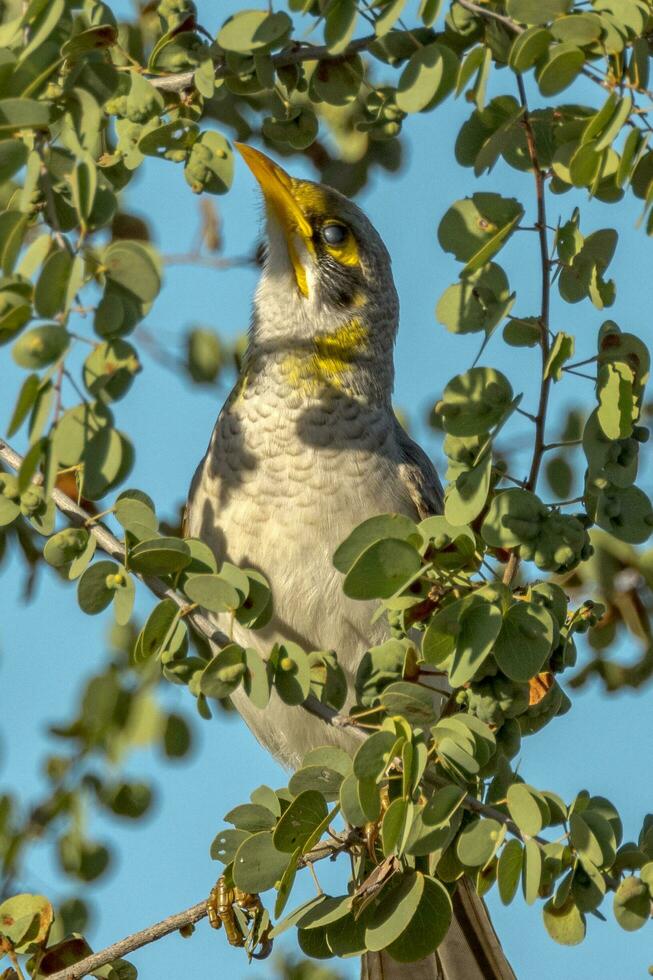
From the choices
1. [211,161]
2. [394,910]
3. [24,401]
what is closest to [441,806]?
[394,910]

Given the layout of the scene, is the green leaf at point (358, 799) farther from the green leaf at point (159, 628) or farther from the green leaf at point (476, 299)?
the green leaf at point (476, 299)

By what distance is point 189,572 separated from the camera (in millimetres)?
2533

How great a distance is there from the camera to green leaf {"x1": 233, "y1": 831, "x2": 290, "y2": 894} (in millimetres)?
2539

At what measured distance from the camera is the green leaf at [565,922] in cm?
235

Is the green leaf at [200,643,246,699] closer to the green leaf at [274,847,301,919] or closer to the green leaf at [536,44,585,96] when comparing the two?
the green leaf at [274,847,301,919]

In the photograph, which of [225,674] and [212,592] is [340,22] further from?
[225,674]

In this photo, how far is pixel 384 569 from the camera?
2.31m

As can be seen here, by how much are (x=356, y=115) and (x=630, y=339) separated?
6.57 feet

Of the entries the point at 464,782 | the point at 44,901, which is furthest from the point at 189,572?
the point at 44,901

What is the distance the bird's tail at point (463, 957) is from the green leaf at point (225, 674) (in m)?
2.00

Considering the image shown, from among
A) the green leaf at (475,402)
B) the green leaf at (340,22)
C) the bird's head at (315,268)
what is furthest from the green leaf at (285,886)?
the bird's head at (315,268)

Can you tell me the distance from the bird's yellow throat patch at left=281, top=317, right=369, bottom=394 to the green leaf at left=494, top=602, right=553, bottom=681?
189 cm

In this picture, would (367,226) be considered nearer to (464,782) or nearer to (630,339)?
(630,339)

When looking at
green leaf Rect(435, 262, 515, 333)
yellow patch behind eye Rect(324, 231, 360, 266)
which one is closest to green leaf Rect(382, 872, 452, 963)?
green leaf Rect(435, 262, 515, 333)
